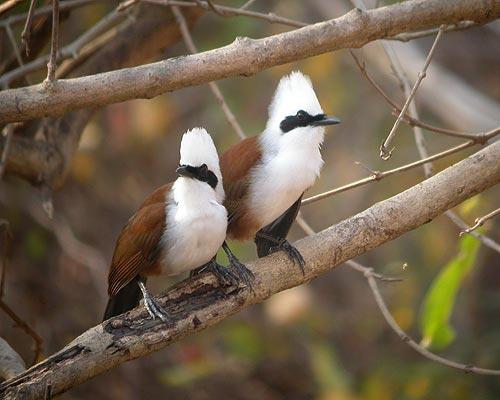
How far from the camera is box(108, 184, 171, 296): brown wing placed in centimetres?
350

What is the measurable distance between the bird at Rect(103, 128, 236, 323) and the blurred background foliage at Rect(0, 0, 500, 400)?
2274 mm

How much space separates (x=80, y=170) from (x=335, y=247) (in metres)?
3.95

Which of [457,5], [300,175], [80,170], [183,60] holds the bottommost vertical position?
[300,175]

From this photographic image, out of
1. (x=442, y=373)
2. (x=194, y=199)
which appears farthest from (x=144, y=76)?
(x=442, y=373)

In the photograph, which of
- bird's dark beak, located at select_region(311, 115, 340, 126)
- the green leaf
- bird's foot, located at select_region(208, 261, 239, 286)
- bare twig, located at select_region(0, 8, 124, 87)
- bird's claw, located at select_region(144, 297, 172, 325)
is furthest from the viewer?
bare twig, located at select_region(0, 8, 124, 87)

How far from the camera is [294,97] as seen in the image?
12.2 ft

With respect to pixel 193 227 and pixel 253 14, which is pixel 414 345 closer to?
pixel 193 227

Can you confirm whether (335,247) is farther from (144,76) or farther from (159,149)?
(159,149)

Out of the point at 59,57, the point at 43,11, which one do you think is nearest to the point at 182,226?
the point at 59,57

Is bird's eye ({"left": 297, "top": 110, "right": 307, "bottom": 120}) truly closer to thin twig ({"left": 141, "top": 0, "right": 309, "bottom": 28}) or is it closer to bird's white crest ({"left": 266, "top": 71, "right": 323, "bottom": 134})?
bird's white crest ({"left": 266, "top": 71, "right": 323, "bottom": 134})

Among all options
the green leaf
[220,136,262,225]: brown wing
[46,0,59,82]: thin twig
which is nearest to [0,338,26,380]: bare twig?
[46,0,59,82]: thin twig

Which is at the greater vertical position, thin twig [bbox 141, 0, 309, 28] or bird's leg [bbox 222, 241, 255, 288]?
thin twig [bbox 141, 0, 309, 28]

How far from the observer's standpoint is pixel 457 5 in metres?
3.08

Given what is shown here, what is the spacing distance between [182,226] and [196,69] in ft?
2.73
